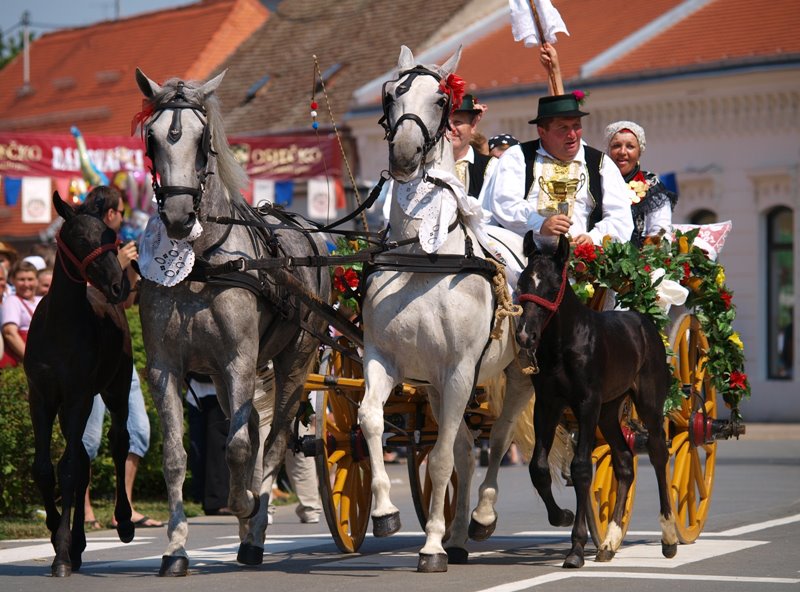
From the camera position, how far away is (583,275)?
937cm

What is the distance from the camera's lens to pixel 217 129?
8.42 metres

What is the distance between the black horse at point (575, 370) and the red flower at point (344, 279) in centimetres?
136

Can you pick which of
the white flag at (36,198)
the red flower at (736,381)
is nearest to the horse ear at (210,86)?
the red flower at (736,381)

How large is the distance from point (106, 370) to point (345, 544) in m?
1.85

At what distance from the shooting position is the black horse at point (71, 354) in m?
8.53

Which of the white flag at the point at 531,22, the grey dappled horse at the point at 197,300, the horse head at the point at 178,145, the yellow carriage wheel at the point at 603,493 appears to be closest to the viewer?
the horse head at the point at 178,145

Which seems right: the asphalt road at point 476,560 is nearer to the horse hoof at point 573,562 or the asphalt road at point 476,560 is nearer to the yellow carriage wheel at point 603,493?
the horse hoof at point 573,562

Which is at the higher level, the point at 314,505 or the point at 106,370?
the point at 106,370

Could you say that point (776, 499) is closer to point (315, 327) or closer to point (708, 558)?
point (708, 558)

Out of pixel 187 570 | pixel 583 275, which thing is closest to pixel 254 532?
pixel 187 570

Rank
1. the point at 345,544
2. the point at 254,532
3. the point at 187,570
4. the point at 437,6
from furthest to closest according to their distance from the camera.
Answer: the point at 437,6, the point at 345,544, the point at 254,532, the point at 187,570

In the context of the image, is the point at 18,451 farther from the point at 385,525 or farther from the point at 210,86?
the point at 385,525

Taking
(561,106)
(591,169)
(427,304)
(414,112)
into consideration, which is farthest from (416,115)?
(591,169)

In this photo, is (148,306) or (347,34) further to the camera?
(347,34)
